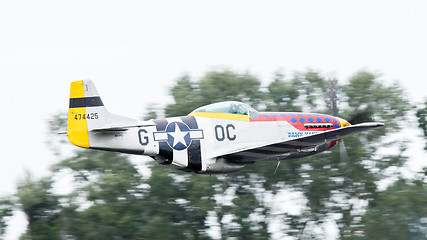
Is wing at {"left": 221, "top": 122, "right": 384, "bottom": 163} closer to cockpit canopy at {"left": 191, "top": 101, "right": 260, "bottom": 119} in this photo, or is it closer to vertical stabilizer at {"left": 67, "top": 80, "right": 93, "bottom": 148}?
cockpit canopy at {"left": 191, "top": 101, "right": 260, "bottom": 119}

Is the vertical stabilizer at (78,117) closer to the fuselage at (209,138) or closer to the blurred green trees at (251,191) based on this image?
the fuselage at (209,138)

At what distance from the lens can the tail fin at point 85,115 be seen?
64.1 feet

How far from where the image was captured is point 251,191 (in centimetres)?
3806

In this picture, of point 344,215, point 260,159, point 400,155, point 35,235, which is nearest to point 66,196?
point 35,235

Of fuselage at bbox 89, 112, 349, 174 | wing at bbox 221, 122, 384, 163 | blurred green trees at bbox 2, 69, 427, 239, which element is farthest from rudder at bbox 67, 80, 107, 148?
blurred green trees at bbox 2, 69, 427, 239

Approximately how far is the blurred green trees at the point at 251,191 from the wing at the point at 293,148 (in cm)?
1558

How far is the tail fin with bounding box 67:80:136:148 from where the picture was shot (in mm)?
19531

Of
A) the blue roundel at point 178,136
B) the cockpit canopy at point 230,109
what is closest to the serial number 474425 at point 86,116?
the blue roundel at point 178,136

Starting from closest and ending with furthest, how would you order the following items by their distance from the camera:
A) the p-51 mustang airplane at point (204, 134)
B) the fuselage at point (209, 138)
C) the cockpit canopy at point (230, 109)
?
the p-51 mustang airplane at point (204, 134) → the fuselage at point (209, 138) → the cockpit canopy at point (230, 109)

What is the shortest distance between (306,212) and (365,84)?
7.34m

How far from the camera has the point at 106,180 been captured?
3766 cm

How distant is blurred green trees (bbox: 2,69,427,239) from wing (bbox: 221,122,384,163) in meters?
Answer: 15.6

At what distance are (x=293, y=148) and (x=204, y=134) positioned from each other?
241 centimetres

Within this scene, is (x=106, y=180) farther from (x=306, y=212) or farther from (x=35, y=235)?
(x=306, y=212)
